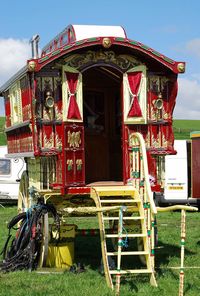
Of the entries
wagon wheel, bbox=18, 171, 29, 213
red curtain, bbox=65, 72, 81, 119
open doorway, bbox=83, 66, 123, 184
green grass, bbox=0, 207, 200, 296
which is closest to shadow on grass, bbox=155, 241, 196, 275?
green grass, bbox=0, 207, 200, 296

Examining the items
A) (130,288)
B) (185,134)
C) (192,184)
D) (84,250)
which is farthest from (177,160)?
(185,134)

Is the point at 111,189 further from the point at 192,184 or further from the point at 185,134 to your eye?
the point at 185,134

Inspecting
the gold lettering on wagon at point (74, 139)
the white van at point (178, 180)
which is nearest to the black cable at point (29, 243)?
the gold lettering on wagon at point (74, 139)

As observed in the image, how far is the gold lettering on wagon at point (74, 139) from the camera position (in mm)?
9711

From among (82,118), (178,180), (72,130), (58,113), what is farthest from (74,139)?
(178,180)

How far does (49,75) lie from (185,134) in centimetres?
3462

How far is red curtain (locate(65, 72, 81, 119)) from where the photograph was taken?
9656mm

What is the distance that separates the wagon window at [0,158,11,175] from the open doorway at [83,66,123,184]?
10.1m

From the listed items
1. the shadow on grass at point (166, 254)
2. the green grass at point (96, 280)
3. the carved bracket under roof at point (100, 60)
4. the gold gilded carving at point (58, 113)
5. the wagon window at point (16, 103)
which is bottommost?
the shadow on grass at point (166, 254)

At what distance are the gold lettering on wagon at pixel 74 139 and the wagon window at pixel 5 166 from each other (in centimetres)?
1194

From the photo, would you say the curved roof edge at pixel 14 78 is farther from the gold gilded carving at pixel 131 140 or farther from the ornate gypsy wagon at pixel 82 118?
the gold gilded carving at pixel 131 140

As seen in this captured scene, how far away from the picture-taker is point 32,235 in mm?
9859

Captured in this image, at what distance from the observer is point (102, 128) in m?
11.8

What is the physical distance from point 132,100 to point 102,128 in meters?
1.95
